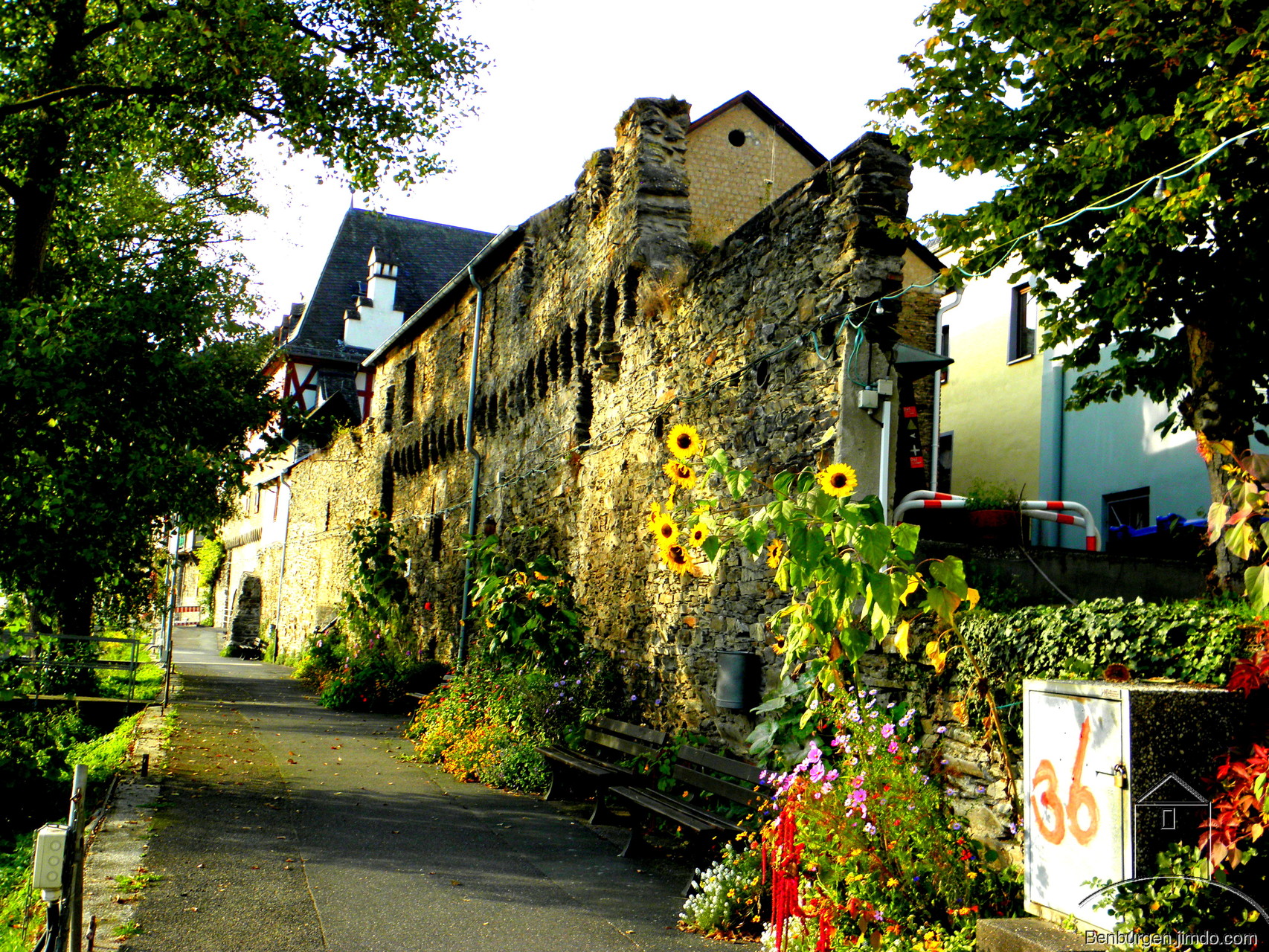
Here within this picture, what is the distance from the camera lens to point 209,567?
44.4 metres

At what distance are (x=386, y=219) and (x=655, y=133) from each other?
29.4 m

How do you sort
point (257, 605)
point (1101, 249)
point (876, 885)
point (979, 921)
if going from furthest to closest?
point (257, 605)
point (1101, 249)
point (876, 885)
point (979, 921)

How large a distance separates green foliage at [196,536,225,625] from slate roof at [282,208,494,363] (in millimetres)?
11799

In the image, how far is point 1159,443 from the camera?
49.6 ft

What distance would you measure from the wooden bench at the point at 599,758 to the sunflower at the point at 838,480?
3.25 m

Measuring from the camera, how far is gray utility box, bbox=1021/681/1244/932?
11.6 ft

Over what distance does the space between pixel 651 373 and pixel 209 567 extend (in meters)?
39.6

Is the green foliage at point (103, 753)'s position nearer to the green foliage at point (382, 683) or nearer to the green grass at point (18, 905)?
the green grass at point (18, 905)

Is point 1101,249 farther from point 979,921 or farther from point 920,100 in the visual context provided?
point 979,921

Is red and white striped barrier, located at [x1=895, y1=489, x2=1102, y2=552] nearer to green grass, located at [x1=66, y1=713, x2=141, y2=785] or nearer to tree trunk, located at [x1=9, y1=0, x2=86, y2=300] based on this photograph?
green grass, located at [x1=66, y1=713, x2=141, y2=785]

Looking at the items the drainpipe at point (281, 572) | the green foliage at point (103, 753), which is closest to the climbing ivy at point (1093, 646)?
the green foliage at point (103, 753)

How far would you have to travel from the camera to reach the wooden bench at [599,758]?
7551 mm

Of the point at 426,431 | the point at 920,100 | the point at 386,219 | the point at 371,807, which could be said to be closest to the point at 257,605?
the point at 386,219

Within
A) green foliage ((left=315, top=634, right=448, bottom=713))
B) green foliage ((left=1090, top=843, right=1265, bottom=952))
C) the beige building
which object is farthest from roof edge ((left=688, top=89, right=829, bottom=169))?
green foliage ((left=1090, top=843, right=1265, bottom=952))
